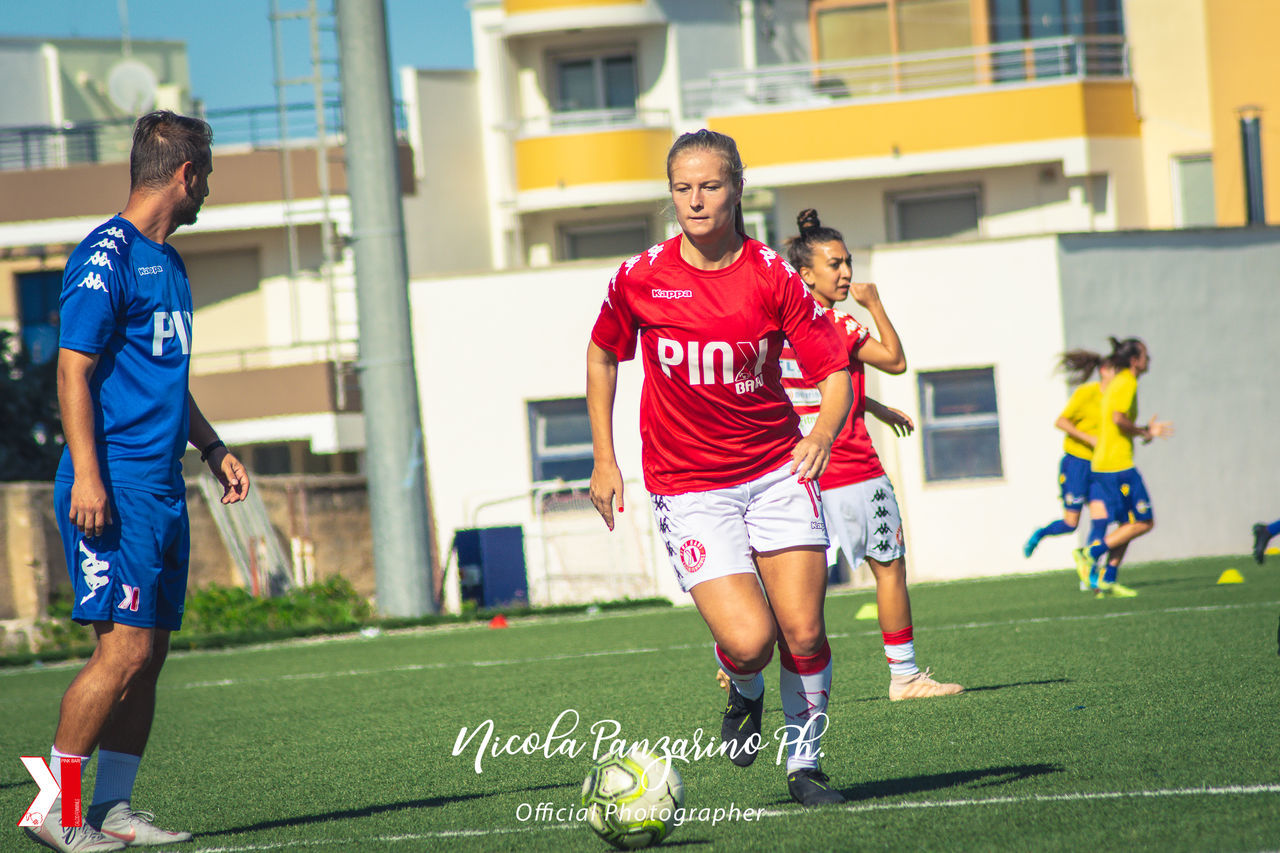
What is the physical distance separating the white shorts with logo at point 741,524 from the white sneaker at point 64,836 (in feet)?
6.88

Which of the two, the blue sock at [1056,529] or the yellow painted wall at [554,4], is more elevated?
the yellow painted wall at [554,4]

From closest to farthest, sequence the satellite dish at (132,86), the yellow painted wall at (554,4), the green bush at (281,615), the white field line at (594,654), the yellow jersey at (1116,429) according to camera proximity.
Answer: the white field line at (594,654), the yellow jersey at (1116,429), the green bush at (281,615), the yellow painted wall at (554,4), the satellite dish at (132,86)

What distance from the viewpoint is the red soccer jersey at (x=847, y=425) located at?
7703 mm

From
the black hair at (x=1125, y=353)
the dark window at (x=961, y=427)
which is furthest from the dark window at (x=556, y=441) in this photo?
the black hair at (x=1125, y=353)

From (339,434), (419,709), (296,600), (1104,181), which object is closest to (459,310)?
(339,434)

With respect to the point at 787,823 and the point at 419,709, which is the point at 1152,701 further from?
the point at 419,709

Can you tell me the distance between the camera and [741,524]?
17.5 ft

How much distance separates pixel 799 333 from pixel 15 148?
28.2 m

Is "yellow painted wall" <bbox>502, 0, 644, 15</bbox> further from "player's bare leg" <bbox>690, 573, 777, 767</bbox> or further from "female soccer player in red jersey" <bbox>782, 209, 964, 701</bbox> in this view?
"player's bare leg" <bbox>690, 573, 777, 767</bbox>

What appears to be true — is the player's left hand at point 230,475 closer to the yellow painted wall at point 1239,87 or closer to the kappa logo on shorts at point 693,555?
the kappa logo on shorts at point 693,555

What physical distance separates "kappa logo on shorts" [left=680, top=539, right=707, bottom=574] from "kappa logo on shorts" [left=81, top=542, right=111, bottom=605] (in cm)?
188

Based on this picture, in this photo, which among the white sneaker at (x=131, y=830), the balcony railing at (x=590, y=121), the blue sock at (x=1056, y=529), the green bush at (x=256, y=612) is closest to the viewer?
the white sneaker at (x=131, y=830)

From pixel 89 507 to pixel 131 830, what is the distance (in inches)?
43.9

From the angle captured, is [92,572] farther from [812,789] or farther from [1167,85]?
[1167,85]
